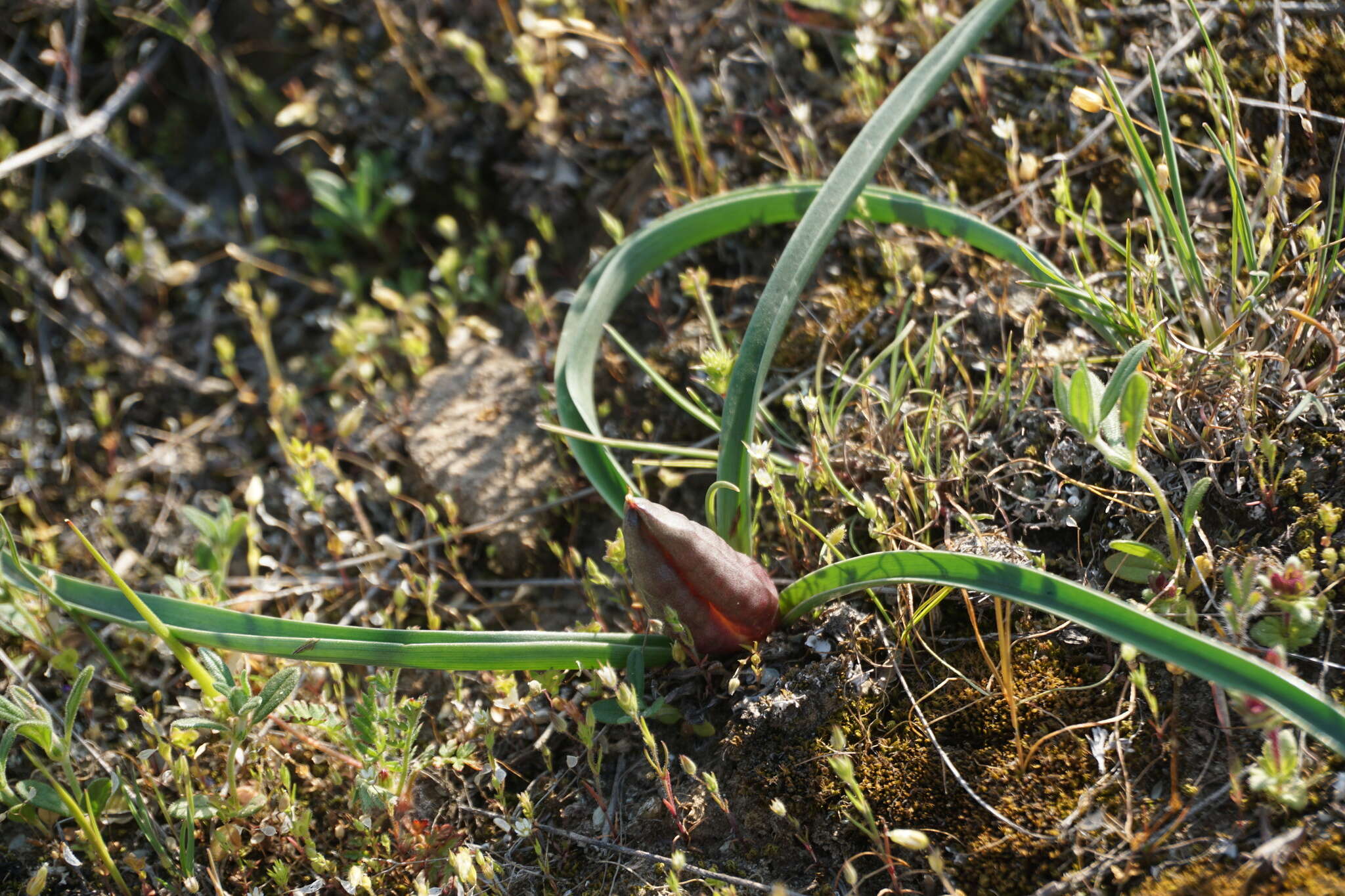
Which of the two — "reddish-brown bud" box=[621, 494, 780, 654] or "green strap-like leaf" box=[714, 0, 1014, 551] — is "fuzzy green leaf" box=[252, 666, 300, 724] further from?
"green strap-like leaf" box=[714, 0, 1014, 551]

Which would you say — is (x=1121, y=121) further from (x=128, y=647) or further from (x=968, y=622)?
(x=128, y=647)

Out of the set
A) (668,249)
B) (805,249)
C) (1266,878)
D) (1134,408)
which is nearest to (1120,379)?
(1134,408)

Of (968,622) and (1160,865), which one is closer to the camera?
(1160,865)

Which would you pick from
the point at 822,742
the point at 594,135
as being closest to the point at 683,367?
the point at 594,135

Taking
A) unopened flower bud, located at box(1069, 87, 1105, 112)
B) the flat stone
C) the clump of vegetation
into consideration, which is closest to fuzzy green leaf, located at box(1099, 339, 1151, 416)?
the clump of vegetation

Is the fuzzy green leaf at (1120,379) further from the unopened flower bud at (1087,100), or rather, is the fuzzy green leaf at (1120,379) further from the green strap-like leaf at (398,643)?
the green strap-like leaf at (398,643)

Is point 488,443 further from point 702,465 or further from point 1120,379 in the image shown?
point 1120,379
